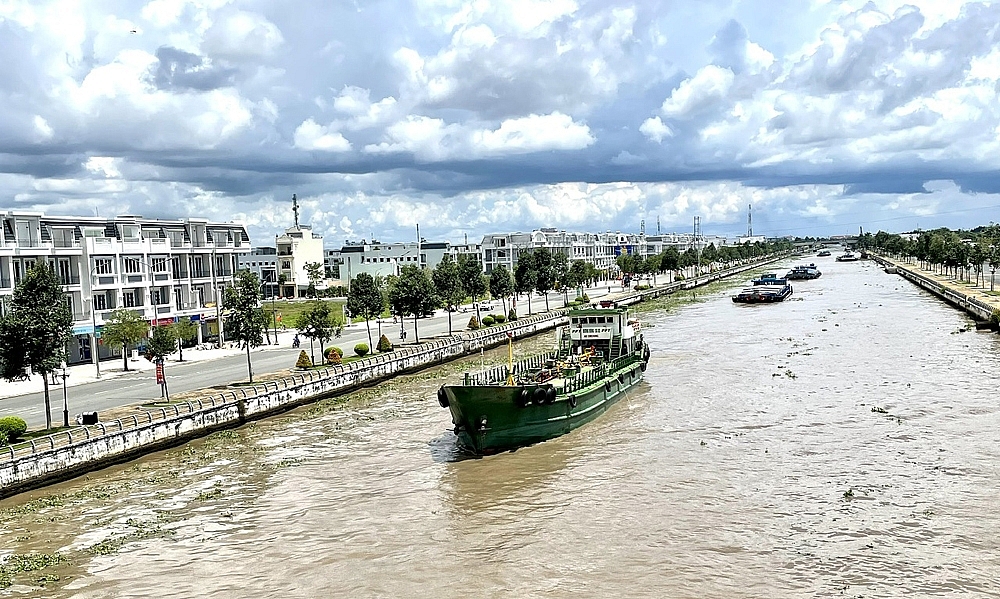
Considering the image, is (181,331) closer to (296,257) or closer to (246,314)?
(246,314)

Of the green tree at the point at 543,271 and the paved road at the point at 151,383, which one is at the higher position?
the green tree at the point at 543,271

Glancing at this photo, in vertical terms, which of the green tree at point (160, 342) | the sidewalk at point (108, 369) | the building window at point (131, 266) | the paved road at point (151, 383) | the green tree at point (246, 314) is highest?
the building window at point (131, 266)

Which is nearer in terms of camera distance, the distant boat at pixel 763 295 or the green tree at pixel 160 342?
the green tree at pixel 160 342

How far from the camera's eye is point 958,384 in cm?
4112

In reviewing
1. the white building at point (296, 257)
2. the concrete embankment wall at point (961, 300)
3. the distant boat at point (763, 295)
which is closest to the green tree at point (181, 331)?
the concrete embankment wall at point (961, 300)

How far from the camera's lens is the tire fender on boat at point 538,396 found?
102 ft

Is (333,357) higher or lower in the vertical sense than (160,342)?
lower

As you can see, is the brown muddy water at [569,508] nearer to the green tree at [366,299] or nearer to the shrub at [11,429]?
the shrub at [11,429]

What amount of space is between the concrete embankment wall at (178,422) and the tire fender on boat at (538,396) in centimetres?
1446

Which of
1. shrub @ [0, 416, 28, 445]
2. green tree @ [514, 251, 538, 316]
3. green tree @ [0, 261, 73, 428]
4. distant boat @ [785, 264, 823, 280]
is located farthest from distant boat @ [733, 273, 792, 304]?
shrub @ [0, 416, 28, 445]

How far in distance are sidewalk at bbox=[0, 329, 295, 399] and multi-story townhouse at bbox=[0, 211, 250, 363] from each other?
139cm

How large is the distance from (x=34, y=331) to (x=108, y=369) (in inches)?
896

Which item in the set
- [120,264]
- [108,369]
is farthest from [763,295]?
[108,369]

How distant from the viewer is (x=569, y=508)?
80.2 feet
